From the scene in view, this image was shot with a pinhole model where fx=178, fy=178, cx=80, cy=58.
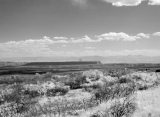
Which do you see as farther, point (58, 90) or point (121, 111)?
point (58, 90)

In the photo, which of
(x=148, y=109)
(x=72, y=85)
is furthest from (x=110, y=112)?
(x=72, y=85)

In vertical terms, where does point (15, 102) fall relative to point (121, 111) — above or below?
below

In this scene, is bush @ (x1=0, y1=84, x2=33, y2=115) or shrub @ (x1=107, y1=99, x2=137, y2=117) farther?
bush @ (x1=0, y1=84, x2=33, y2=115)

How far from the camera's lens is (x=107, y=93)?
320 inches

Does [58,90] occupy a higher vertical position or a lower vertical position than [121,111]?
lower

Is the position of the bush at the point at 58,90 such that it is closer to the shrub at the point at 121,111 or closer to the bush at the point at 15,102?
the bush at the point at 15,102

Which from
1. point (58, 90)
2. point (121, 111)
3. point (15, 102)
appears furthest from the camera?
point (58, 90)

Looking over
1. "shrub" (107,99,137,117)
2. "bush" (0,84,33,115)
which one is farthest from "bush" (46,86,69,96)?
"shrub" (107,99,137,117)

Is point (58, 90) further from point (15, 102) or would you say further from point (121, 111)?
point (121, 111)

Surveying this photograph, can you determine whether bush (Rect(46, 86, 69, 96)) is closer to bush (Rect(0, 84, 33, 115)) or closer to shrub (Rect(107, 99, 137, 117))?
bush (Rect(0, 84, 33, 115))

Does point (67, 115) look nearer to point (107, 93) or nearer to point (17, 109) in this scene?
point (107, 93)

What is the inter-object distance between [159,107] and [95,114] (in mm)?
2229

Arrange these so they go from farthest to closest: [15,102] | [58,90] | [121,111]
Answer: [58,90] < [15,102] < [121,111]

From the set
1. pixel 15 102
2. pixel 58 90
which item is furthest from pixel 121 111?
pixel 58 90
